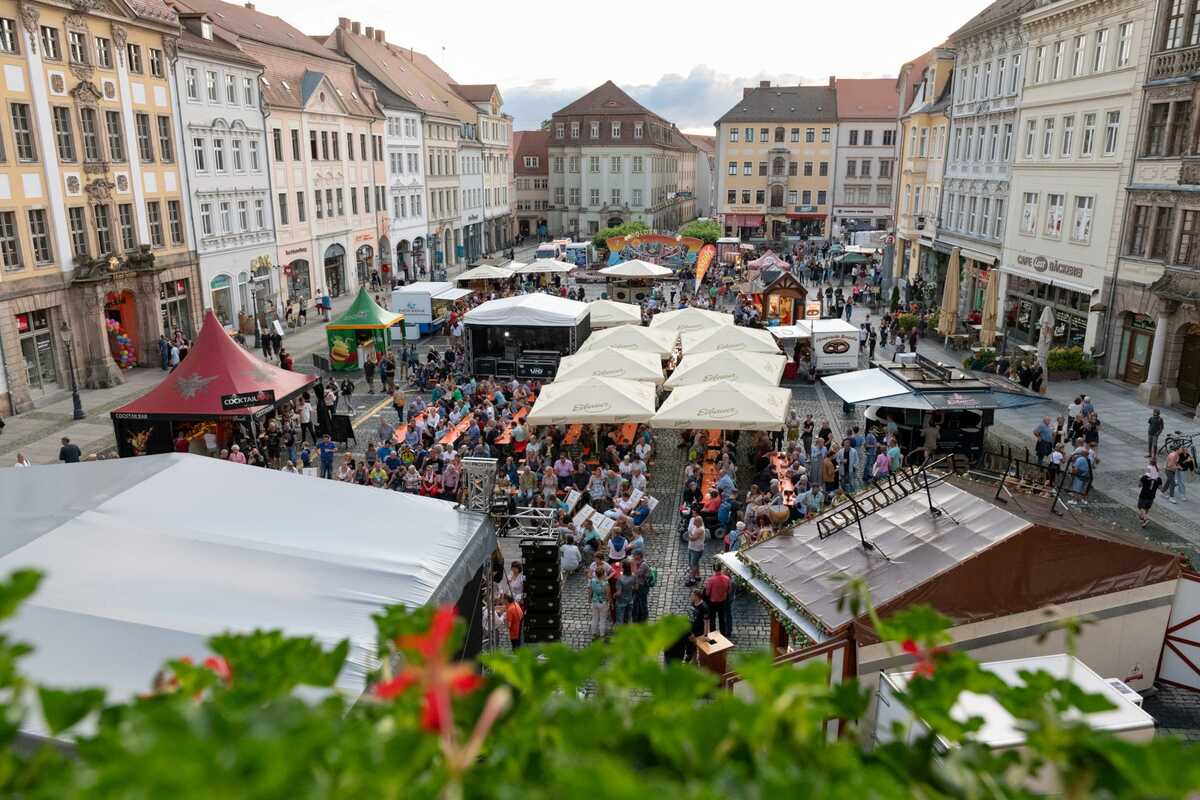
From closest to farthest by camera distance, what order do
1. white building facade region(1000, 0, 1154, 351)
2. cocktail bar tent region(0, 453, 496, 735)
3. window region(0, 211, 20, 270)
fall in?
cocktail bar tent region(0, 453, 496, 735) < window region(0, 211, 20, 270) < white building facade region(1000, 0, 1154, 351)

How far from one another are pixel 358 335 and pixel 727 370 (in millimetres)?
15106

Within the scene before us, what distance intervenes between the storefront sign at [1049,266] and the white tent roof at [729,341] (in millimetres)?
12074

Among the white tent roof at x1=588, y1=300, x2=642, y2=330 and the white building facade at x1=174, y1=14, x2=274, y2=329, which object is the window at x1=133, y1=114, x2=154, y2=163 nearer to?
the white building facade at x1=174, y1=14, x2=274, y2=329

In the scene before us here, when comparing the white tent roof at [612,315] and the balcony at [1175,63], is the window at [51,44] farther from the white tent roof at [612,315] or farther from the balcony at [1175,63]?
the balcony at [1175,63]

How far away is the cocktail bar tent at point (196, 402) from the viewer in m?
20.2

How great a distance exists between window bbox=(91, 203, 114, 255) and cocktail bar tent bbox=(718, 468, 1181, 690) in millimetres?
27464

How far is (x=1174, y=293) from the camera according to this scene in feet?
81.5

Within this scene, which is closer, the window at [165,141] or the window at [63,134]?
the window at [63,134]

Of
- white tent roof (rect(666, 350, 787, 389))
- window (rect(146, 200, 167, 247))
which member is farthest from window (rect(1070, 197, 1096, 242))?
window (rect(146, 200, 167, 247))

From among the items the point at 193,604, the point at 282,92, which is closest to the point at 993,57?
the point at 282,92

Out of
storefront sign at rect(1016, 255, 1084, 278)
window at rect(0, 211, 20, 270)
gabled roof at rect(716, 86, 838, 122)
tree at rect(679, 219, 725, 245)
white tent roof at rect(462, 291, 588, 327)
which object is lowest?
white tent roof at rect(462, 291, 588, 327)

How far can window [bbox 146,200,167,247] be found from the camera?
33000mm

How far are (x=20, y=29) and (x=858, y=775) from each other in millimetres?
32318

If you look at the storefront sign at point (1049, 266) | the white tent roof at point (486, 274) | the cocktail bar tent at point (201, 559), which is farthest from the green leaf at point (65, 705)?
the white tent roof at point (486, 274)
